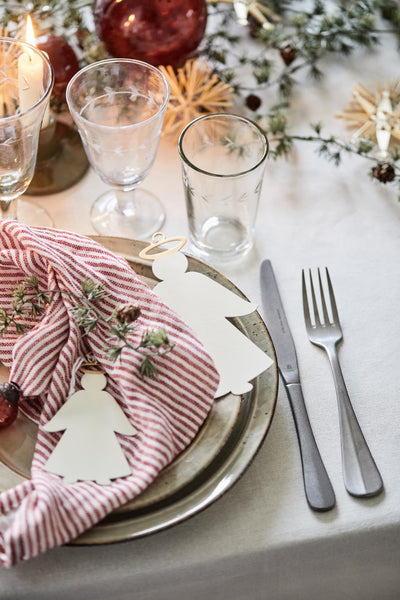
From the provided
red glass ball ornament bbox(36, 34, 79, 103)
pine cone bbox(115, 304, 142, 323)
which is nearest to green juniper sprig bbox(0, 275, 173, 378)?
pine cone bbox(115, 304, 142, 323)

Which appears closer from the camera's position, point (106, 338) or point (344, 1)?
point (106, 338)

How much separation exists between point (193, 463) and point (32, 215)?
436 mm

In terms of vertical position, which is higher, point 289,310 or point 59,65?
point 59,65

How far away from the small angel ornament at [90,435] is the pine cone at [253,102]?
21.1 inches

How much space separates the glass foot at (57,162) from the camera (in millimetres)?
908

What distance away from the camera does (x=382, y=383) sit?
716 millimetres

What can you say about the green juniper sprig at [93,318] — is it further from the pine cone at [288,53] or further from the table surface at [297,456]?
the pine cone at [288,53]

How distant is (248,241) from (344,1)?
60 centimetres

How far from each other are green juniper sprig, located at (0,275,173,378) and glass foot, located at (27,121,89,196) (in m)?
0.27

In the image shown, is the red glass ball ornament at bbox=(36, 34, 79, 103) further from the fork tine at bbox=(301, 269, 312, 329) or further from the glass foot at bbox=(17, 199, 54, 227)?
the fork tine at bbox=(301, 269, 312, 329)

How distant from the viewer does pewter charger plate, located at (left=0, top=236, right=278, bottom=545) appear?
1.81 ft

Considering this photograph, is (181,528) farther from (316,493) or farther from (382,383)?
(382,383)

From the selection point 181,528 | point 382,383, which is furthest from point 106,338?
point 382,383

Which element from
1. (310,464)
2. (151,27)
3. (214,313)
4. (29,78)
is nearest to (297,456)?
(310,464)
